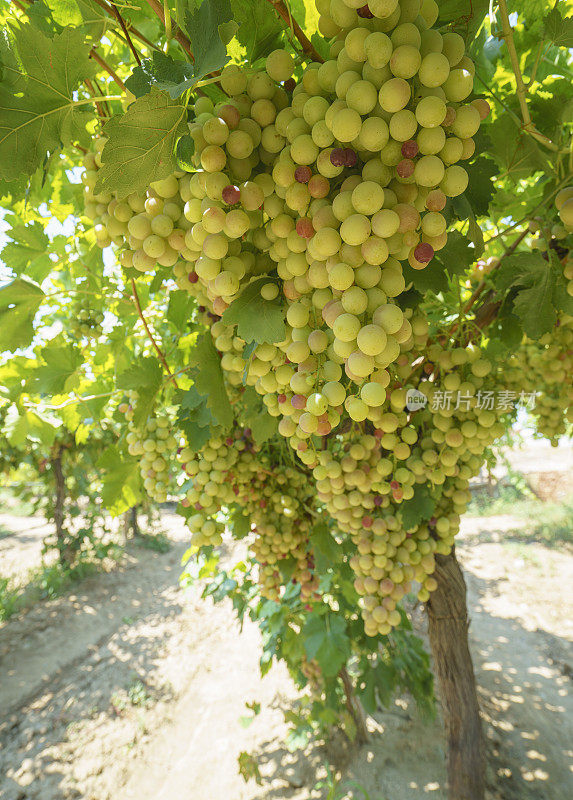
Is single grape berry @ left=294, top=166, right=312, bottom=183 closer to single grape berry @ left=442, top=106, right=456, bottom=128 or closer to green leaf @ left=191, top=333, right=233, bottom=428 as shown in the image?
single grape berry @ left=442, top=106, right=456, bottom=128

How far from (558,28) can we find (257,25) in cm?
65

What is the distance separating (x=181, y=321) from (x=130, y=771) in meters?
4.78

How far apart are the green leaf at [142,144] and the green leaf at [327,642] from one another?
2.67 meters

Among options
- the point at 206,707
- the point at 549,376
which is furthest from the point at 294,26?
the point at 206,707

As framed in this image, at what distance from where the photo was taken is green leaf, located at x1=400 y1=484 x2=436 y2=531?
1.65m

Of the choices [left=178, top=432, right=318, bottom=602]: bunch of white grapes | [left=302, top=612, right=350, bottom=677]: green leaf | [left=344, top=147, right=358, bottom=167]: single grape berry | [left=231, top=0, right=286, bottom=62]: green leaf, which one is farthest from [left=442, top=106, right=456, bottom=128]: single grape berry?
[left=302, top=612, right=350, bottom=677]: green leaf

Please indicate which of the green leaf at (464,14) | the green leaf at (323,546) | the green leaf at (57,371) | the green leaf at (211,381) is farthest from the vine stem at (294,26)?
the green leaf at (323,546)

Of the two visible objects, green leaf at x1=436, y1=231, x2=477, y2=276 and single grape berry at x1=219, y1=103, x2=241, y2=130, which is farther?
green leaf at x1=436, y1=231, x2=477, y2=276

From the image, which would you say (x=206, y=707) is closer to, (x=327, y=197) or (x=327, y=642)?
(x=327, y=642)

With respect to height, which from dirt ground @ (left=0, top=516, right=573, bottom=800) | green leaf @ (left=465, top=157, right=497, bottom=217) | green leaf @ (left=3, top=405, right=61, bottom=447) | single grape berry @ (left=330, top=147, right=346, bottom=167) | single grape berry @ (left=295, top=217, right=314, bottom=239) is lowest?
dirt ground @ (left=0, top=516, right=573, bottom=800)

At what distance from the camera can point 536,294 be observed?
1.28 meters

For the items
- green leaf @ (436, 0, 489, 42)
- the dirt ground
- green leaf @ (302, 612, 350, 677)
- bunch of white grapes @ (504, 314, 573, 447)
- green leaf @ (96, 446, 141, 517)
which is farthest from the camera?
the dirt ground

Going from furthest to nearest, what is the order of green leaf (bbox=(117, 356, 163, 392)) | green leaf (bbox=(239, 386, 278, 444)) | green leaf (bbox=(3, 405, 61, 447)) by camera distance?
green leaf (bbox=(3, 405, 61, 447)) → green leaf (bbox=(117, 356, 163, 392)) → green leaf (bbox=(239, 386, 278, 444))

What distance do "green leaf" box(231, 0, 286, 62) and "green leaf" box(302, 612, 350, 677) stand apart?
2.79 m
